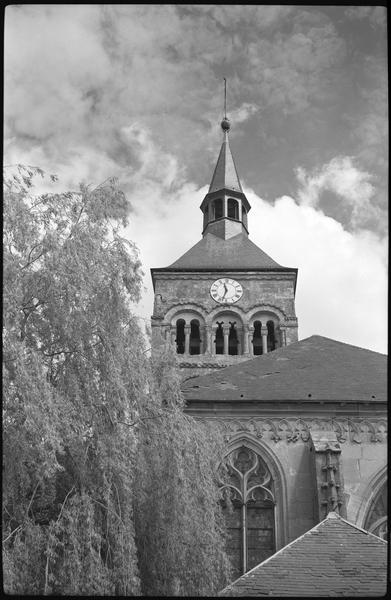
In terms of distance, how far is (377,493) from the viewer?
14.3 metres

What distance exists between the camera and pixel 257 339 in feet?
98.0

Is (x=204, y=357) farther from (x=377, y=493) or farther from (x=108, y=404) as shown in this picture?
(x=108, y=404)

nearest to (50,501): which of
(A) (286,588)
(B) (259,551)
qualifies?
(A) (286,588)

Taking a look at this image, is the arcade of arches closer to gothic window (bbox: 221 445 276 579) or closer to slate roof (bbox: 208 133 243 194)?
slate roof (bbox: 208 133 243 194)

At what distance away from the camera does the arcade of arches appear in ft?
95.5

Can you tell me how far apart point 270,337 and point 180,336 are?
3971 mm

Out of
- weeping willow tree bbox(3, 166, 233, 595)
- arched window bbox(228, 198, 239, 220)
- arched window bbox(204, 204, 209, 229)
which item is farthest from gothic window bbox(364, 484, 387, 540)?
arched window bbox(204, 204, 209, 229)

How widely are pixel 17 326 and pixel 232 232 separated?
27.2 metres

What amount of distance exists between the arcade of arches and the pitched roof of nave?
30.6 feet

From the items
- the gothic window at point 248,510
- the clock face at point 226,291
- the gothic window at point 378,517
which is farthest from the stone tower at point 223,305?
the gothic window at point 378,517

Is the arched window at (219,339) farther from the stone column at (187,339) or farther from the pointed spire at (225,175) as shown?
the pointed spire at (225,175)

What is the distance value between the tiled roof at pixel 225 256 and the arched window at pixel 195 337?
2905mm

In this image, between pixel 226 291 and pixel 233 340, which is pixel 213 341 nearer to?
pixel 233 340

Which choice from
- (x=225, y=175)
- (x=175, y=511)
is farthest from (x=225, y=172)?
(x=175, y=511)
